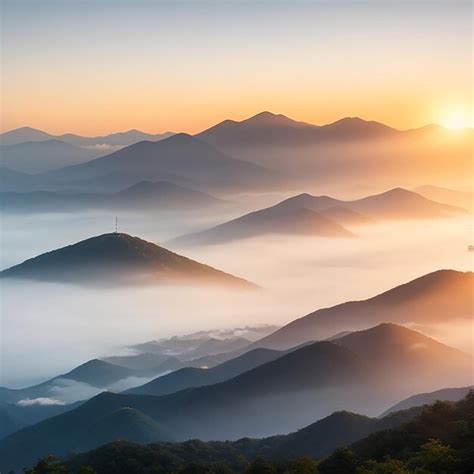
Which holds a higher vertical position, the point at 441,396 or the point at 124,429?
the point at 441,396

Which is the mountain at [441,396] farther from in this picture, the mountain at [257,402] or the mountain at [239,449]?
the mountain at [239,449]

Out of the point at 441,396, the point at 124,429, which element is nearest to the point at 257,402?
the point at 124,429

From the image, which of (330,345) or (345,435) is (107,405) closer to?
(330,345)

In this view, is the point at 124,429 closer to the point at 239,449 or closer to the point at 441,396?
the point at 239,449

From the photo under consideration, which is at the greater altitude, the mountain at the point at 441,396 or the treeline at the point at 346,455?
the mountain at the point at 441,396

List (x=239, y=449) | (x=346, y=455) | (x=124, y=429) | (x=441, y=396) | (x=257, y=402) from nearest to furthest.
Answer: (x=346, y=455), (x=239, y=449), (x=441, y=396), (x=124, y=429), (x=257, y=402)

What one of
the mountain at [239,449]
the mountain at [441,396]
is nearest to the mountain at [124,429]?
the mountain at [239,449]
